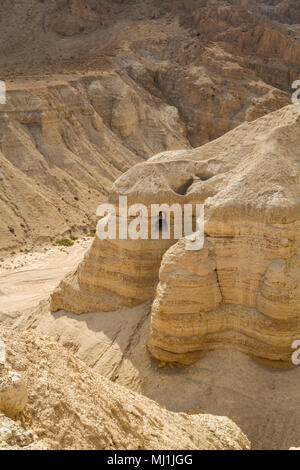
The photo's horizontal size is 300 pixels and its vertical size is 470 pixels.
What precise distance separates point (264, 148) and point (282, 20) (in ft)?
190

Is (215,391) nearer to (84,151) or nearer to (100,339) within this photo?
(100,339)

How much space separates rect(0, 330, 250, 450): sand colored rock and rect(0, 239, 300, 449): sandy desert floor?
1485 millimetres

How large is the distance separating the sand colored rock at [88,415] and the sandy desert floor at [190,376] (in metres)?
1.49

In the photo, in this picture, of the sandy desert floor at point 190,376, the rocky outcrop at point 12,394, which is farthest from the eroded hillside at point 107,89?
the rocky outcrop at point 12,394

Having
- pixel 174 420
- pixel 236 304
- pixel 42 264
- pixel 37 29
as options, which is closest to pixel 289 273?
pixel 236 304

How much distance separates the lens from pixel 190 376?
1106cm

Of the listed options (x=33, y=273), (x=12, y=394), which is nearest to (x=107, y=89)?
(x=33, y=273)

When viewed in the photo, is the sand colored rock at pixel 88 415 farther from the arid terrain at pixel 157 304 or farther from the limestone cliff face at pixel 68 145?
the limestone cliff face at pixel 68 145

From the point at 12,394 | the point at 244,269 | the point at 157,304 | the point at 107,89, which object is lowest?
the point at 157,304

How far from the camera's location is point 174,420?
7.95 metres

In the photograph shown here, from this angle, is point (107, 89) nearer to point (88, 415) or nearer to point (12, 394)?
point (88, 415)

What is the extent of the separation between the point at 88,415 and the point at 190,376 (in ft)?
16.2

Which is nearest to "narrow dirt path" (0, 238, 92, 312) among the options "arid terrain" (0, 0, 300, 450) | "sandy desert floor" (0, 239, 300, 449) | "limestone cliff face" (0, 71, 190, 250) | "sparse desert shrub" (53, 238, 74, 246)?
"arid terrain" (0, 0, 300, 450)

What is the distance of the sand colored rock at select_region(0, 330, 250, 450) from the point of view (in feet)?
19.8
